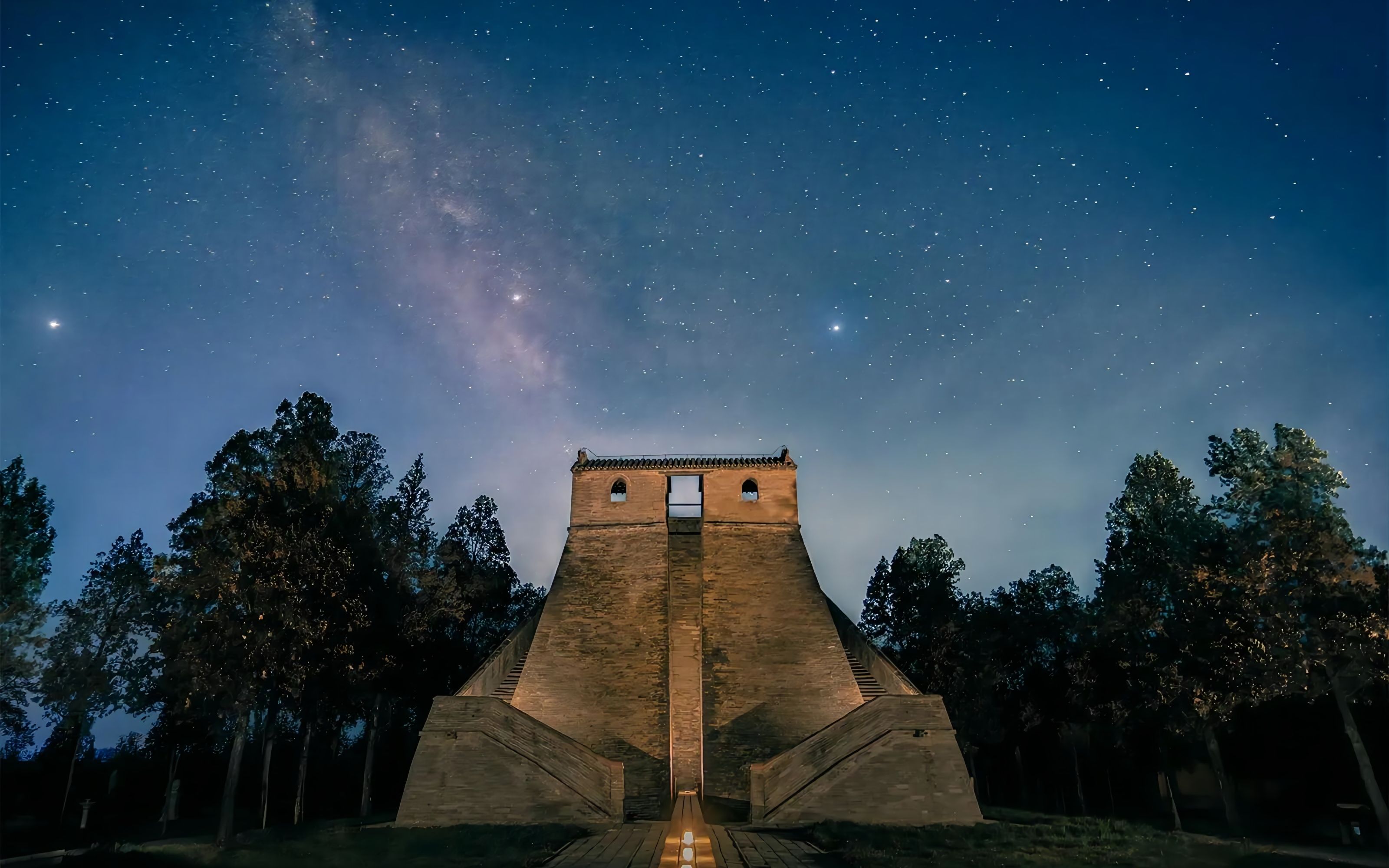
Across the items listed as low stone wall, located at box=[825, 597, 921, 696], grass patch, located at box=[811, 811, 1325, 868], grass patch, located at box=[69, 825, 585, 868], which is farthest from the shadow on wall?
low stone wall, located at box=[825, 597, 921, 696]

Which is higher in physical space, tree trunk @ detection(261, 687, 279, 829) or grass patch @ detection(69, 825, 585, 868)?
tree trunk @ detection(261, 687, 279, 829)

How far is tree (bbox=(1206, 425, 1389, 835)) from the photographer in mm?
17484

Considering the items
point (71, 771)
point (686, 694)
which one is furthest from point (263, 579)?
point (71, 771)

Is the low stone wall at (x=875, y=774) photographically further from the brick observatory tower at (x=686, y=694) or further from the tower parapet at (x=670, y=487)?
the tower parapet at (x=670, y=487)

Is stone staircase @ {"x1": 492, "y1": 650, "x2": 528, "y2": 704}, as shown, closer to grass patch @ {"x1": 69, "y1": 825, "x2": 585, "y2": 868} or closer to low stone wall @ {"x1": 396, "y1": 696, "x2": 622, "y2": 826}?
low stone wall @ {"x1": 396, "y1": 696, "x2": 622, "y2": 826}

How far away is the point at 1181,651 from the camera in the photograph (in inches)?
874

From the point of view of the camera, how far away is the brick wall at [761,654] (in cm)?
2408

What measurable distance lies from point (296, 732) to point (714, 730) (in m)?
21.8

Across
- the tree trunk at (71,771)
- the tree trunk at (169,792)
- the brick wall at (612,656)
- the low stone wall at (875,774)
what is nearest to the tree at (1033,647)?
the low stone wall at (875,774)

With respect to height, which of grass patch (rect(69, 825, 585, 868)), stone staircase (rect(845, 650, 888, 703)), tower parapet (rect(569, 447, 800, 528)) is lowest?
grass patch (rect(69, 825, 585, 868))

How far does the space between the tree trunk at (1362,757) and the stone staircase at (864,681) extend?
11828mm

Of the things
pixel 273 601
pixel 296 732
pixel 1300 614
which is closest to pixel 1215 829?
pixel 1300 614

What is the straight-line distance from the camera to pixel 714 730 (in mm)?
24391

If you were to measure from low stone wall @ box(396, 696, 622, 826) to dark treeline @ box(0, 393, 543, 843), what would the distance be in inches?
161
